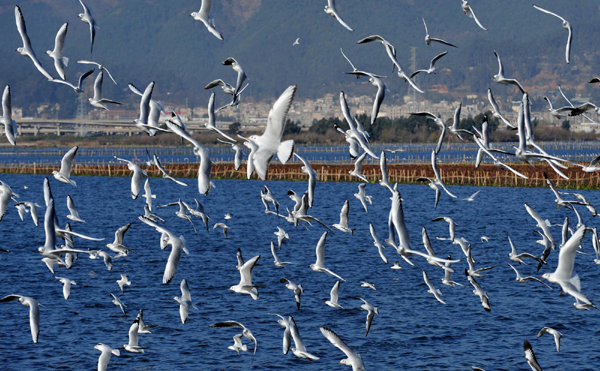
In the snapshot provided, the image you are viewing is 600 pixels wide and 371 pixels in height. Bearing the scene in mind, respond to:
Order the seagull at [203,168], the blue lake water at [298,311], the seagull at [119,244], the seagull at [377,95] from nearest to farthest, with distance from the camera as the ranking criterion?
the seagull at [203,168] < the seagull at [377,95] < the seagull at [119,244] < the blue lake water at [298,311]

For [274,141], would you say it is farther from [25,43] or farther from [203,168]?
[25,43]

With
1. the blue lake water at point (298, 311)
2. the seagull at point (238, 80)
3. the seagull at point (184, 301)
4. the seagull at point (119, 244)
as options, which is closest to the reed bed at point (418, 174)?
the blue lake water at point (298, 311)

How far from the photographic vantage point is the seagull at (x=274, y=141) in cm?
1605

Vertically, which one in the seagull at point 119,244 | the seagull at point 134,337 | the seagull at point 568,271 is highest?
the seagull at point 568,271

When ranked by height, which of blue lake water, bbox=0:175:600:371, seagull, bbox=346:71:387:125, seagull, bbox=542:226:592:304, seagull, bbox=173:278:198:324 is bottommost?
blue lake water, bbox=0:175:600:371

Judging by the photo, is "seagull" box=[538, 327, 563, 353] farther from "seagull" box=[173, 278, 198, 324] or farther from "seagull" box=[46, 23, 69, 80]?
"seagull" box=[46, 23, 69, 80]

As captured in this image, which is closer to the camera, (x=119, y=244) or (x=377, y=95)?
(x=377, y=95)

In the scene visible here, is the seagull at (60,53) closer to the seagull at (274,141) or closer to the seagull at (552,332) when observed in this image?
the seagull at (274,141)

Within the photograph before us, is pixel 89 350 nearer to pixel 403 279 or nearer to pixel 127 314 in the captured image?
pixel 127 314

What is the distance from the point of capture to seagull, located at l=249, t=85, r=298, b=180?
16.0m

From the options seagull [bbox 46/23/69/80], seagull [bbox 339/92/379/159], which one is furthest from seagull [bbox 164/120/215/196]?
seagull [bbox 46/23/69/80]

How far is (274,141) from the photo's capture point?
17.0 metres

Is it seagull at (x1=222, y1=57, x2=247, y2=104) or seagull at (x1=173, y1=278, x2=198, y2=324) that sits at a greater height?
seagull at (x1=222, y1=57, x2=247, y2=104)

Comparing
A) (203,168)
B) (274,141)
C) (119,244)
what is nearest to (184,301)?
(119,244)
